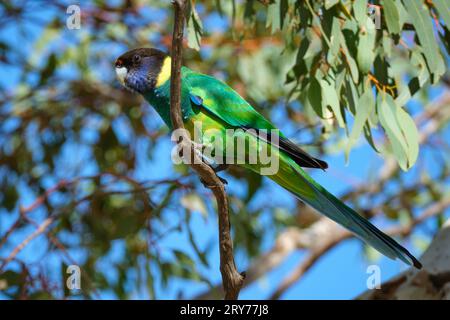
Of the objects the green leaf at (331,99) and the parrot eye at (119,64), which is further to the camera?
the parrot eye at (119,64)

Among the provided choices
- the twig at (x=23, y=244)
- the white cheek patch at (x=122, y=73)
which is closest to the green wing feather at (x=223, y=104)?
the white cheek patch at (x=122, y=73)

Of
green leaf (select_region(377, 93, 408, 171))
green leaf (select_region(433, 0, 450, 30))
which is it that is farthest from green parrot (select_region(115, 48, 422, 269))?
green leaf (select_region(433, 0, 450, 30))

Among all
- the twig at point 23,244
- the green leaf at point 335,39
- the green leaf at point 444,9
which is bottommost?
the twig at point 23,244

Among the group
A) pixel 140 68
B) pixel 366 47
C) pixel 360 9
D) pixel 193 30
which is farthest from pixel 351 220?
pixel 140 68

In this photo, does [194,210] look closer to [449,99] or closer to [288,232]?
[288,232]

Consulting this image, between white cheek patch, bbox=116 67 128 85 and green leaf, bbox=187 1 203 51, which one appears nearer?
green leaf, bbox=187 1 203 51

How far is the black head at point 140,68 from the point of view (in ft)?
10.8

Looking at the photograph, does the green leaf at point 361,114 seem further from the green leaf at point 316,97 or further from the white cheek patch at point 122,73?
the white cheek patch at point 122,73

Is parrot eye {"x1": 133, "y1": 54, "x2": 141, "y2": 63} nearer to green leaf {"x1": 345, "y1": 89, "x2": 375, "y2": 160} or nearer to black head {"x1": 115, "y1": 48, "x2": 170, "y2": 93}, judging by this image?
black head {"x1": 115, "y1": 48, "x2": 170, "y2": 93}

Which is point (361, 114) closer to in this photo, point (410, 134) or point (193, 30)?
point (410, 134)

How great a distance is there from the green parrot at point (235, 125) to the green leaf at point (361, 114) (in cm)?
18

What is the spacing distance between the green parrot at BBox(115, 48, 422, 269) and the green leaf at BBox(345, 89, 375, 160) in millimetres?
180

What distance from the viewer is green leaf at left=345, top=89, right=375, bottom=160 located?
2816 millimetres

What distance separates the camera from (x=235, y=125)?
3.16 meters
